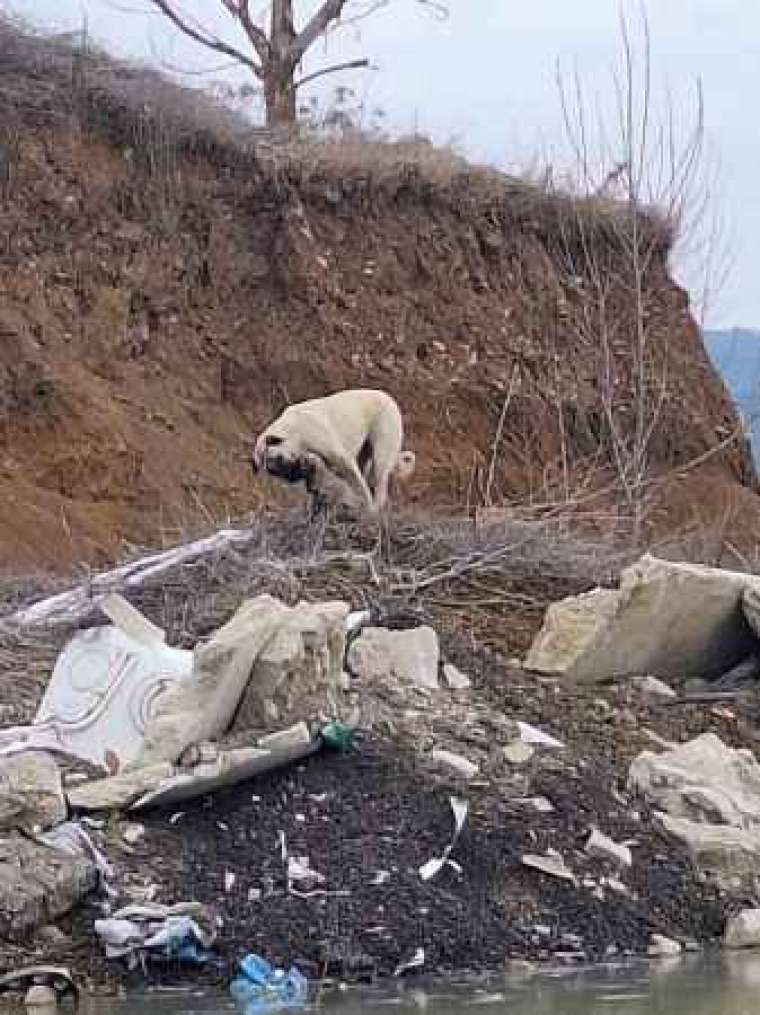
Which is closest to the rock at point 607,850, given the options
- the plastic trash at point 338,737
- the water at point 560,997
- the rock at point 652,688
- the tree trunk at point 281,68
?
the water at point 560,997

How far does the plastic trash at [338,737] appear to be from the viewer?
8.35 meters

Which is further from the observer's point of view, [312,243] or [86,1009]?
[312,243]

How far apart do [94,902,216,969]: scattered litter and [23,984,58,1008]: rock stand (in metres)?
0.31

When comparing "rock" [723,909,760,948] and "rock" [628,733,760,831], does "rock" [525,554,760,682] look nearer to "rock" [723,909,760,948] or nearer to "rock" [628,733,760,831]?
"rock" [628,733,760,831]

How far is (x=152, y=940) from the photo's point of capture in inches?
275

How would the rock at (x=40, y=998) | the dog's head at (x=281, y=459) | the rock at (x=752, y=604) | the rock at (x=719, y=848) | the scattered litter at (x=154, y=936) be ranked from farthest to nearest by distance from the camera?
the dog's head at (x=281, y=459) → the rock at (x=752, y=604) → the rock at (x=719, y=848) → the scattered litter at (x=154, y=936) → the rock at (x=40, y=998)

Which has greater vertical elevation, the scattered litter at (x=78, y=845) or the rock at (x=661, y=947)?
the scattered litter at (x=78, y=845)

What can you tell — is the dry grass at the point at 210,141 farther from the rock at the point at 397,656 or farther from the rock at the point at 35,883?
the rock at the point at 35,883

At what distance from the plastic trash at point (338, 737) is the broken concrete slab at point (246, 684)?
0.21 meters

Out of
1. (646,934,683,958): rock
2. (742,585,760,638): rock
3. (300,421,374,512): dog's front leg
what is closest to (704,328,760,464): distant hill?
(300,421,374,512): dog's front leg

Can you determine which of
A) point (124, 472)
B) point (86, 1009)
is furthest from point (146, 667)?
point (124, 472)

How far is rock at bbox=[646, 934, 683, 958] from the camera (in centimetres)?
770

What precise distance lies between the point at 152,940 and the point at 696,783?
2.83m

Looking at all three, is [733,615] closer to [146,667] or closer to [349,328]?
[146,667]
